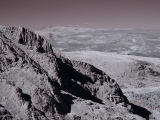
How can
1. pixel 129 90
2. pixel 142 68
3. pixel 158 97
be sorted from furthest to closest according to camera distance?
1. pixel 142 68
2. pixel 129 90
3. pixel 158 97

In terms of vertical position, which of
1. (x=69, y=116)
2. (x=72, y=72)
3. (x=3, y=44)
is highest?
(x=3, y=44)

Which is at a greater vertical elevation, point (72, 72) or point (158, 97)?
point (72, 72)

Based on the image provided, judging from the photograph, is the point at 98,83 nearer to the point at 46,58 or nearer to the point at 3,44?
the point at 46,58

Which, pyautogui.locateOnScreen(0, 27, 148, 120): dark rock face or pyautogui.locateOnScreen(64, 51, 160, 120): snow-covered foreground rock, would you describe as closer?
pyautogui.locateOnScreen(0, 27, 148, 120): dark rock face

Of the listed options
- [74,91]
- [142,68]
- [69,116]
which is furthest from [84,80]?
[142,68]

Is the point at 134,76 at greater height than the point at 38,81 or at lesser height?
lesser

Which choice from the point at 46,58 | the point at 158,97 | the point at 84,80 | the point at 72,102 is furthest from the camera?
the point at 158,97

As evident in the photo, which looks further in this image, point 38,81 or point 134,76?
point 134,76

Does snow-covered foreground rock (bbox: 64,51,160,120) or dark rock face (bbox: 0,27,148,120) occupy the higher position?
dark rock face (bbox: 0,27,148,120)
